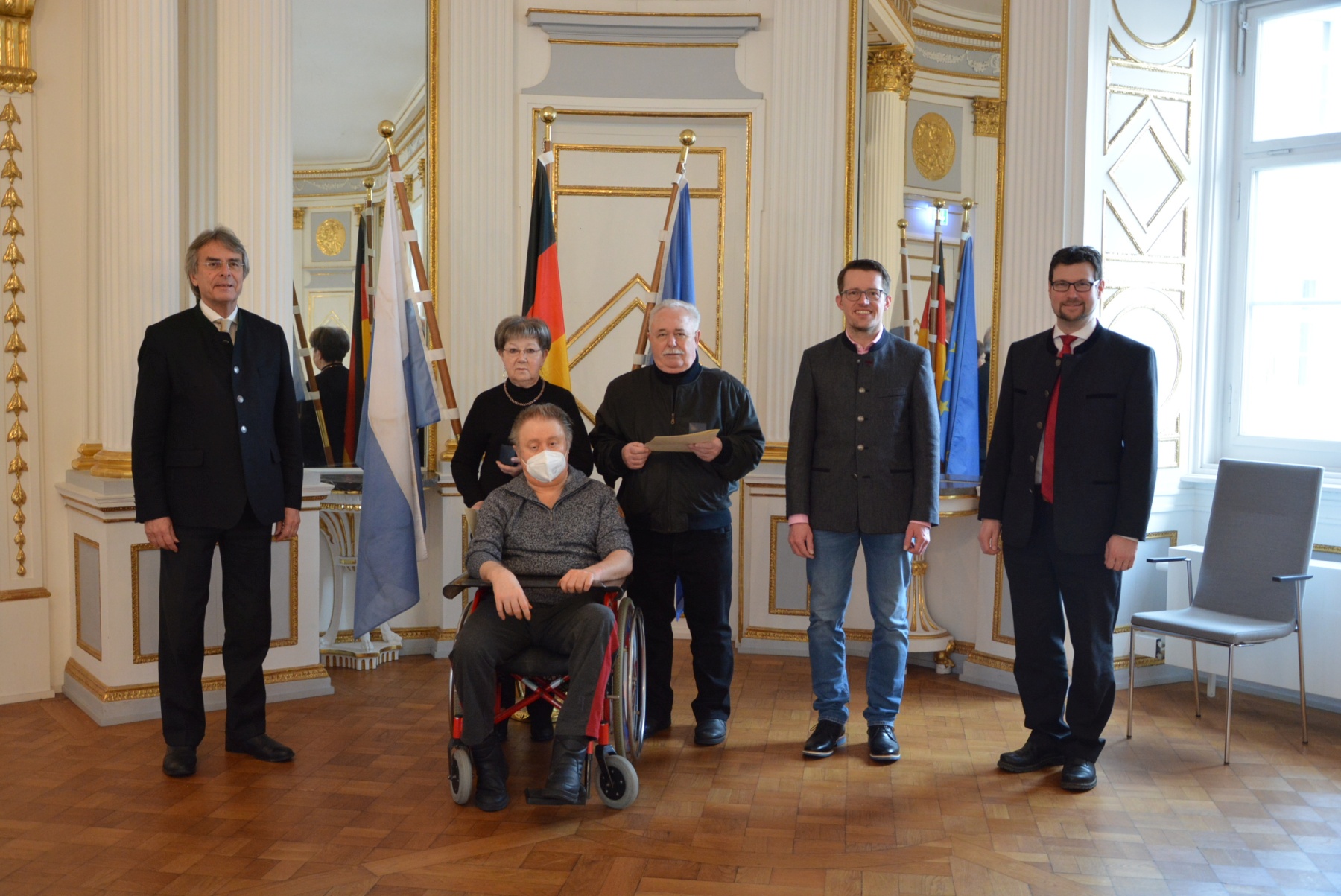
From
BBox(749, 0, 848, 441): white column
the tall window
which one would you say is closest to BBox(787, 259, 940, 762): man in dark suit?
BBox(749, 0, 848, 441): white column

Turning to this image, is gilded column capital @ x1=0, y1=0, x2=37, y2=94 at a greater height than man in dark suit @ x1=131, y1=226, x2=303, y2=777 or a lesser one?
greater

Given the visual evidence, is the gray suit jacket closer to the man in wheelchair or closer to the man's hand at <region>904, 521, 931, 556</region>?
the man's hand at <region>904, 521, 931, 556</region>

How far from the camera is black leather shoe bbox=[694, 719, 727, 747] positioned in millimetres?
3959

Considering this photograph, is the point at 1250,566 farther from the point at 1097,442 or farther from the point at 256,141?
the point at 256,141

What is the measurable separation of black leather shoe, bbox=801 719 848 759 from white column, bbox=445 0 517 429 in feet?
7.56

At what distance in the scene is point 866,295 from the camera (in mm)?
3688

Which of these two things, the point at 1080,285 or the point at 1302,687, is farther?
the point at 1302,687

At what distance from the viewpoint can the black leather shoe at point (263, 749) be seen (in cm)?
376

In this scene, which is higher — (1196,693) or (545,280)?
(545,280)

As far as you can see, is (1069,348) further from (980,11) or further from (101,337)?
(101,337)

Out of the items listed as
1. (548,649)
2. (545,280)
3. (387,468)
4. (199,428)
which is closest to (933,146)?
(545,280)

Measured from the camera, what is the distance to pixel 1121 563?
3.50m

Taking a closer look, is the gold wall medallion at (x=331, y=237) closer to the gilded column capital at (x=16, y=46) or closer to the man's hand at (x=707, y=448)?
the gilded column capital at (x=16, y=46)

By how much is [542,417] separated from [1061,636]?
1.80m
